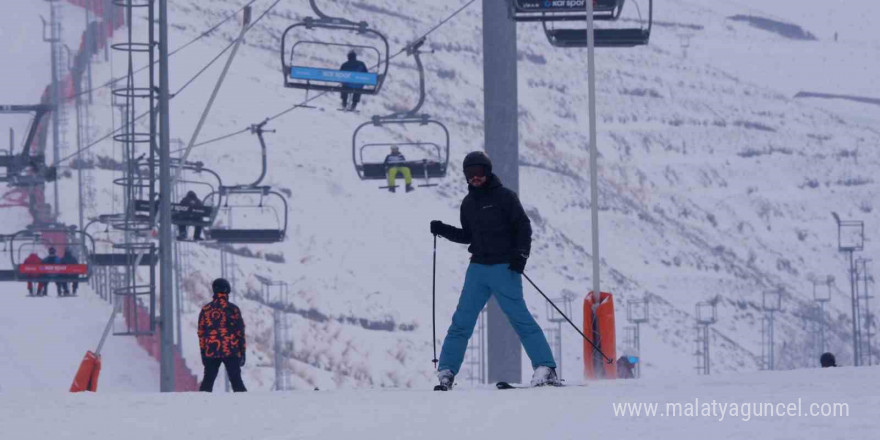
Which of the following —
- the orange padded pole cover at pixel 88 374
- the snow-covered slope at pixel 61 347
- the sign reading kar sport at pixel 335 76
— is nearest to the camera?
the orange padded pole cover at pixel 88 374

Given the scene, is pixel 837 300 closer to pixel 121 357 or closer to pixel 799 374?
pixel 121 357

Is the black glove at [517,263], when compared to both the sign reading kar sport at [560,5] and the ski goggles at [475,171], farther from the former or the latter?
the sign reading kar sport at [560,5]

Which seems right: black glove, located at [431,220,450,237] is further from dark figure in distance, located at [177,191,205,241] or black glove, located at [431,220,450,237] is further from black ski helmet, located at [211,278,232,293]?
dark figure in distance, located at [177,191,205,241]

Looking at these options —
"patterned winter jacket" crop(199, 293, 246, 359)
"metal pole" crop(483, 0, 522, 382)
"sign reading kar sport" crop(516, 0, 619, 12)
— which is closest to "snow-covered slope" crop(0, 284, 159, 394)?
"sign reading kar sport" crop(516, 0, 619, 12)

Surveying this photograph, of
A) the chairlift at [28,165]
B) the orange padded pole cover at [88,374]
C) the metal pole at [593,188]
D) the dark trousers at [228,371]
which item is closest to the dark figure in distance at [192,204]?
the chairlift at [28,165]

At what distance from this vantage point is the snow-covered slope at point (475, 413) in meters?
6.52

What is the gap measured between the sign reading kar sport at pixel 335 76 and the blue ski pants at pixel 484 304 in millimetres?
9305

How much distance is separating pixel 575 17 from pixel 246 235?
30.5ft

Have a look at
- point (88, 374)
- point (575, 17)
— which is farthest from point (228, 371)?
point (575, 17)

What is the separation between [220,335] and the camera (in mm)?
12195

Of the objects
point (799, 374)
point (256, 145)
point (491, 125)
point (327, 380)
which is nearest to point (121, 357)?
point (327, 380)

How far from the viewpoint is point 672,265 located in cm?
8075

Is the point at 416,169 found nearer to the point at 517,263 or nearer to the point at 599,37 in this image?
the point at 599,37

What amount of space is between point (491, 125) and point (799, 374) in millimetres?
4244
